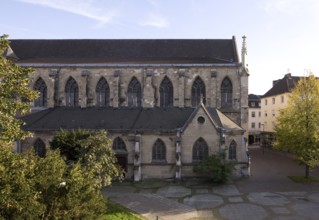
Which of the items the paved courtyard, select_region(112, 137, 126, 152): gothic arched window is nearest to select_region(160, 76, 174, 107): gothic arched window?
select_region(112, 137, 126, 152): gothic arched window

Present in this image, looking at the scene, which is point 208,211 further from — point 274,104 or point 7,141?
point 274,104

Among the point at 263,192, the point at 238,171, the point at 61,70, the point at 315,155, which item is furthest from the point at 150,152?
the point at 61,70

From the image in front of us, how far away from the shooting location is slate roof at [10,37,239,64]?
36688mm

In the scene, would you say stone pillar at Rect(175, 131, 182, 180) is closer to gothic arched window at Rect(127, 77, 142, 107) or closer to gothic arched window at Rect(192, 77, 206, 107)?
gothic arched window at Rect(192, 77, 206, 107)

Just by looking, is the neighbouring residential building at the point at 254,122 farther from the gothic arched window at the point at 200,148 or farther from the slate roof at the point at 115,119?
the gothic arched window at the point at 200,148

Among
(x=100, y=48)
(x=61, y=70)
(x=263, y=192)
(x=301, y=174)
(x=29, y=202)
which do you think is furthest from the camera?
(x=100, y=48)

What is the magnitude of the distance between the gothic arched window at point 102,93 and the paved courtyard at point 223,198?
13.2 meters

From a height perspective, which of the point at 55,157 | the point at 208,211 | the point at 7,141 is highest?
the point at 7,141

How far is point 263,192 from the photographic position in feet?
73.8

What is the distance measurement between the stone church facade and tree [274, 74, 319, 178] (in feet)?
13.6

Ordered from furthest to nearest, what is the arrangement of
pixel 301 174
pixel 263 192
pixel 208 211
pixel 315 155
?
pixel 301 174
pixel 315 155
pixel 263 192
pixel 208 211

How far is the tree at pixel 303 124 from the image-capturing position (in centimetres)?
2511

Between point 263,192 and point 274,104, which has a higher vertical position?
point 274,104

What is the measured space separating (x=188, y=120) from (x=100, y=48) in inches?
761
